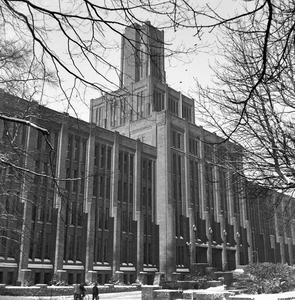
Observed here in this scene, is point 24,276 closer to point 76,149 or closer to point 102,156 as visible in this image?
point 76,149

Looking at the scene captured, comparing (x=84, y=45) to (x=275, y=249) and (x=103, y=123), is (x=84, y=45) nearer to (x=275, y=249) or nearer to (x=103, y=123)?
(x=103, y=123)

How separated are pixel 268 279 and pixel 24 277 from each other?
1807cm

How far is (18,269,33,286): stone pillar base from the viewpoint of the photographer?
28.7 meters

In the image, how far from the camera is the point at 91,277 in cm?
3362

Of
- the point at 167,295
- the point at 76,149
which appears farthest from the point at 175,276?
the point at 167,295

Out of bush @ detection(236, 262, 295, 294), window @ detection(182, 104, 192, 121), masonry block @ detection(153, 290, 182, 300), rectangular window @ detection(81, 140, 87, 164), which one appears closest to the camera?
masonry block @ detection(153, 290, 182, 300)

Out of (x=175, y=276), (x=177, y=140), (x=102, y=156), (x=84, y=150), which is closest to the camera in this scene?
(x=84, y=150)

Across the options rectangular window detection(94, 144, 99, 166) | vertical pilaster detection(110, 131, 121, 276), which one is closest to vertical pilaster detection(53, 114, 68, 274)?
rectangular window detection(94, 144, 99, 166)

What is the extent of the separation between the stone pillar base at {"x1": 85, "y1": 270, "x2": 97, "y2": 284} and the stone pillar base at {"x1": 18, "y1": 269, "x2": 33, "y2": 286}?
610 cm

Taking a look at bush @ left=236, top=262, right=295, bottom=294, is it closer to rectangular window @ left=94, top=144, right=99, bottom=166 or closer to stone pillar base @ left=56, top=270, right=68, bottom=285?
stone pillar base @ left=56, top=270, right=68, bottom=285

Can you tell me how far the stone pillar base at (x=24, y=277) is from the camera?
94.2 ft

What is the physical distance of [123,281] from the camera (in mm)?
37312

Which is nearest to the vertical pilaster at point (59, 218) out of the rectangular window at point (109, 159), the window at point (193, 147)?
the rectangular window at point (109, 159)

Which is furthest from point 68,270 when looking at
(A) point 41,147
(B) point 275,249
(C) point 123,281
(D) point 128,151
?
(B) point 275,249
